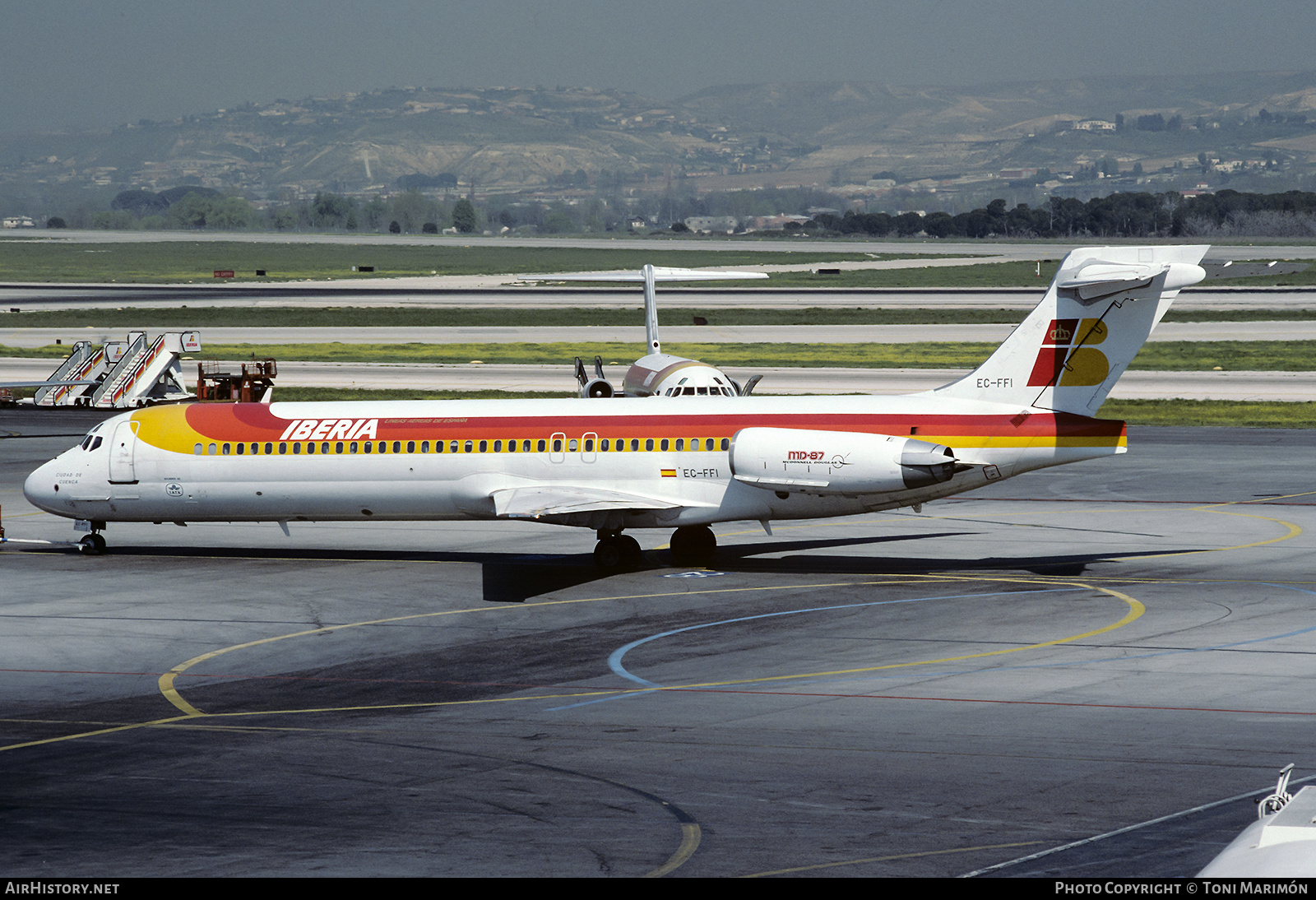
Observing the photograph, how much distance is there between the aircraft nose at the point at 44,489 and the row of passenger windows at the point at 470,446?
3769 millimetres

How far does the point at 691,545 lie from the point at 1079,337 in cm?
950

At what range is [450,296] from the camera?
135750 millimetres

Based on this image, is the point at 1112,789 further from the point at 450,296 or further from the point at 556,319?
the point at 450,296

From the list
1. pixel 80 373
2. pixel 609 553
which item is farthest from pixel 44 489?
pixel 80 373

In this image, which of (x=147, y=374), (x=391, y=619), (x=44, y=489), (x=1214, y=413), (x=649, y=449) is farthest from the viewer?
(x=147, y=374)

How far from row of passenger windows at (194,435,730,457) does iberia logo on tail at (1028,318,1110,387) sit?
22.1 ft

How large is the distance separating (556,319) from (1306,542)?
77.1 m

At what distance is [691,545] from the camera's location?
34000 millimetres

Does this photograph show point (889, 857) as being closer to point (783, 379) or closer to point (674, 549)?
point (674, 549)

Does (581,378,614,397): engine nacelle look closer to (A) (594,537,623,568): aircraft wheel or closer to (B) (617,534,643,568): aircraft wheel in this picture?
(B) (617,534,643,568): aircraft wheel

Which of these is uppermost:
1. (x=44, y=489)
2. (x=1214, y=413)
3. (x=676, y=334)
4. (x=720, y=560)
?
(x=676, y=334)

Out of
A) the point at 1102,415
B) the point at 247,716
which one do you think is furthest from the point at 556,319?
the point at 247,716

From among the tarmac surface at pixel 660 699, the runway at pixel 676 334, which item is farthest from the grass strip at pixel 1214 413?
the runway at pixel 676 334

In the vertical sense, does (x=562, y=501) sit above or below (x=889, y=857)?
above
